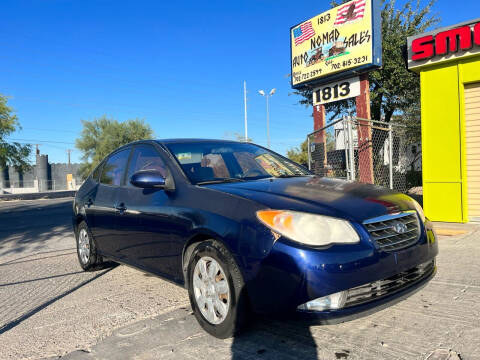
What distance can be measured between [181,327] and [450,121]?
6.50m

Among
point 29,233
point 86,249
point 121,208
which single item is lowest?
point 29,233

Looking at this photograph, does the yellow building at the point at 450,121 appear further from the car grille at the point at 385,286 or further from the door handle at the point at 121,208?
the door handle at the point at 121,208

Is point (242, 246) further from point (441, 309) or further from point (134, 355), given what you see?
point (441, 309)

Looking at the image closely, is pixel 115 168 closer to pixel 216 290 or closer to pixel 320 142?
pixel 216 290

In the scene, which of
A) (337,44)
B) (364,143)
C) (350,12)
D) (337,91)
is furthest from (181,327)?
(350,12)

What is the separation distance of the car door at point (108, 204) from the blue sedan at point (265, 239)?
323 mm

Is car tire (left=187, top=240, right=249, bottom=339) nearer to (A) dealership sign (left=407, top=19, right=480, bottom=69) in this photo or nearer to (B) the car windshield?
(B) the car windshield

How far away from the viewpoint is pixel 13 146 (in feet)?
89.8

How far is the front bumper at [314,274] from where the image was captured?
2336mm

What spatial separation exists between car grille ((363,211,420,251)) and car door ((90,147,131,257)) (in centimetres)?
269

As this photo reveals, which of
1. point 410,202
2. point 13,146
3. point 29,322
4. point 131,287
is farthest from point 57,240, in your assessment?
point 13,146

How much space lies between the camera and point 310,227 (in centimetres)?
248

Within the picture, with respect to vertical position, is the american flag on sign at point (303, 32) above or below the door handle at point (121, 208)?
above

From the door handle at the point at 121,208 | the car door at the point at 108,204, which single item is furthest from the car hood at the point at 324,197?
the car door at the point at 108,204
